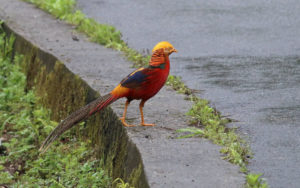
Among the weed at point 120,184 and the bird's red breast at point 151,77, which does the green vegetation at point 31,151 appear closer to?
the weed at point 120,184

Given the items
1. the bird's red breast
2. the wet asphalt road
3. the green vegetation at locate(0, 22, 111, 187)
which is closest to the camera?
the bird's red breast

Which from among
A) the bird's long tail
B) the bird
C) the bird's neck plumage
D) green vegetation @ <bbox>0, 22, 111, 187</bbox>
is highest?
the bird's neck plumage

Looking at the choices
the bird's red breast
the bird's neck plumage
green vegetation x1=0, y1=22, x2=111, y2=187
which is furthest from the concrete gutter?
the bird's neck plumage

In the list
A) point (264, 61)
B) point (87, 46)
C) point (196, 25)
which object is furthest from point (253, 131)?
point (196, 25)

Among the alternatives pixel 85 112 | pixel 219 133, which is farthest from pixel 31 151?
pixel 219 133

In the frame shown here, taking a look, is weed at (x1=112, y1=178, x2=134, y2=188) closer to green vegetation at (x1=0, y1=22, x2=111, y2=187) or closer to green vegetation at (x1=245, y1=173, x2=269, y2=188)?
green vegetation at (x1=0, y1=22, x2=111, y2=187)

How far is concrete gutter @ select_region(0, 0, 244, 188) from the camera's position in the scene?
3.71m

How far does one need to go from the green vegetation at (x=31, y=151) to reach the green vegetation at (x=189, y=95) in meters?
0.85

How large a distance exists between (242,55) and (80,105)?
8.39 feet

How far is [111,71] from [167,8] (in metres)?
4.15

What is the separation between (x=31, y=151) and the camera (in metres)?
5.94

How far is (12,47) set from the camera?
8.41 m

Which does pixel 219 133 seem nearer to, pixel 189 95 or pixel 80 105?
pixel 189 95

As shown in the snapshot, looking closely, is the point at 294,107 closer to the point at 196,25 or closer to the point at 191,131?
the point at 191,131
